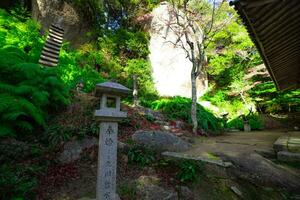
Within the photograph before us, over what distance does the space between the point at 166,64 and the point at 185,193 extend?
43.4 feet

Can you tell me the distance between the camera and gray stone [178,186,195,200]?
4254 millimetres

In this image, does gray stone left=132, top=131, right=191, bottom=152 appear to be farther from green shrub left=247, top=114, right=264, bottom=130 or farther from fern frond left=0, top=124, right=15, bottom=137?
green shrub left=247, top=114, right=264, bottom=130

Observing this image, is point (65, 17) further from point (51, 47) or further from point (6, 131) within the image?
point (6, 131)

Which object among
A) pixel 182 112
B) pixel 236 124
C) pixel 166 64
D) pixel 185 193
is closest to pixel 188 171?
pixel 185 193

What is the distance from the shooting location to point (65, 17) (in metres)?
12.4

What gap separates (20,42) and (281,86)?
32.7ft

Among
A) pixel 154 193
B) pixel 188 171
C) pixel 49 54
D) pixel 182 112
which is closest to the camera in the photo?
pixel 154 193

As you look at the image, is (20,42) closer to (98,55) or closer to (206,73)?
(98,55)

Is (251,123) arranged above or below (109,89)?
below

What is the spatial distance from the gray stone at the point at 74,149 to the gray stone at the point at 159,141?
4.75ft

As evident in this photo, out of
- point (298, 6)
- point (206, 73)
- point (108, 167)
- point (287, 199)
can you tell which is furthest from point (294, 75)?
point (206, 73)

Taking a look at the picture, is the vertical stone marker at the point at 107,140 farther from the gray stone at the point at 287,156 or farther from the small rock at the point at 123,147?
the gray stone at the point at 287,156

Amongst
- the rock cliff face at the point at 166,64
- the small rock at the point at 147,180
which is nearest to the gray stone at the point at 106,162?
the small rock at the point at 147,180

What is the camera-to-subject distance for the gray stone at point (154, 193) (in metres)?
4.12
